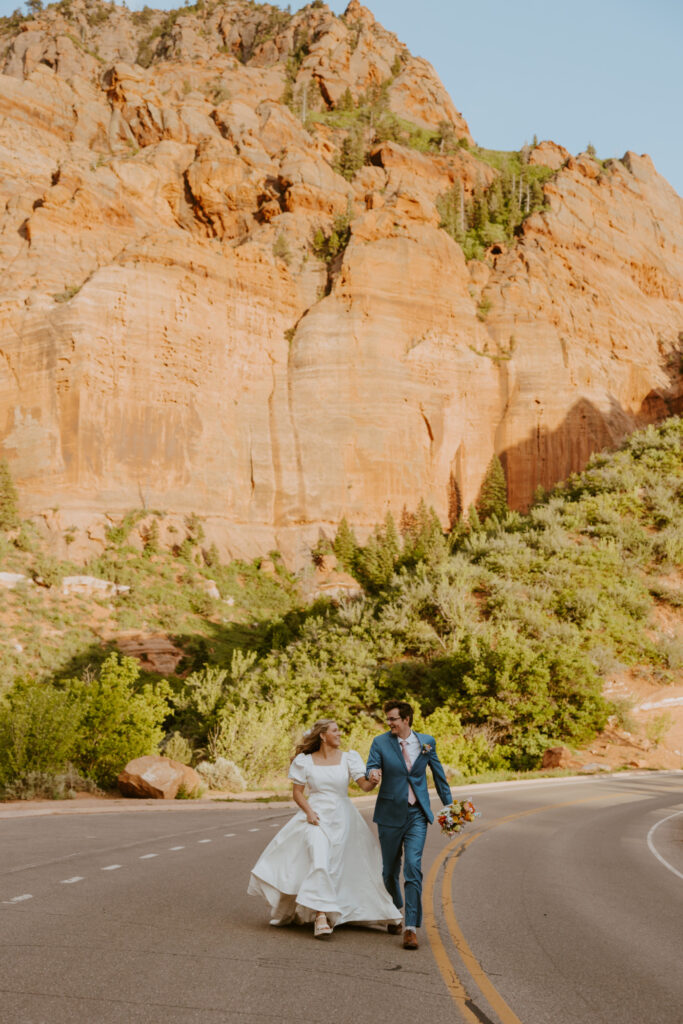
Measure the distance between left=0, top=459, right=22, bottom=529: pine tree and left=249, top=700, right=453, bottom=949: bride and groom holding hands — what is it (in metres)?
51.2

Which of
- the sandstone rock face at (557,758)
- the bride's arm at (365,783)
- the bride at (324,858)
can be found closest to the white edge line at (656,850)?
the bride at (324,858)

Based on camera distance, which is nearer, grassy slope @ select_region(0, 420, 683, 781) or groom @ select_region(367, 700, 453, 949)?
groom @ select_region(367, 700, 453, 949)

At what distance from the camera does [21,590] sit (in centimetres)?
5019

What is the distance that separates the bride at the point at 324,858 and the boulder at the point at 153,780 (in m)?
12.9

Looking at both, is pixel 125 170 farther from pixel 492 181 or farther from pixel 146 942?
pixel 146 942

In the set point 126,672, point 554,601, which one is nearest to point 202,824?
point 126,672

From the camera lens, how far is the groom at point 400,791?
687 centimetres

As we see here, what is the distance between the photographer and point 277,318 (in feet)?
225

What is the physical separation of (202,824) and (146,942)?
30.1 ft

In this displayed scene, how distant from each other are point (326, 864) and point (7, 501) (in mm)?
53022

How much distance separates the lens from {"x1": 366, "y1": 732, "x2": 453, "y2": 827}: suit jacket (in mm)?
6887

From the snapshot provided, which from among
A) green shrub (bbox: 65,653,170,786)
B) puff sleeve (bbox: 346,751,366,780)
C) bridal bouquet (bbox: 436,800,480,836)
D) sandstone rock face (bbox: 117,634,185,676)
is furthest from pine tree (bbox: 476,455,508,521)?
puff sleeve (bbox: 346,751,366,780)

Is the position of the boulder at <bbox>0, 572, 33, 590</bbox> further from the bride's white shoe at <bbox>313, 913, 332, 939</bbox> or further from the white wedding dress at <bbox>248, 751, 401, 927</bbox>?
the bride's white shoe at <bbox>313, 913, 332, 939</bbox>

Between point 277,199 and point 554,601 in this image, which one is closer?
point 554,601
